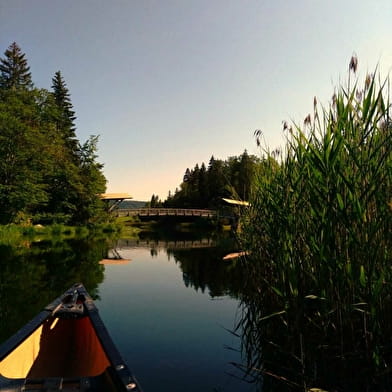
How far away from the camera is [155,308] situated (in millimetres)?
6695

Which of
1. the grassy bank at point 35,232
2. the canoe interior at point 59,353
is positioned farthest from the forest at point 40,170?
the canoe interior at point 59,353

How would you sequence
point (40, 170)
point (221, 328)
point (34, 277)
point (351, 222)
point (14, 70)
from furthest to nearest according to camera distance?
point (14, 70) < point (40, 170) < point (34, 277) < point (221, 328) < point (351, 222)

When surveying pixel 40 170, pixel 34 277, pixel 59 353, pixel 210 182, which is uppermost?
pixel 210 182

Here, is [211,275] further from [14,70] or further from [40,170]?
[14,70]

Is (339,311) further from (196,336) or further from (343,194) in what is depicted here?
(196,336)

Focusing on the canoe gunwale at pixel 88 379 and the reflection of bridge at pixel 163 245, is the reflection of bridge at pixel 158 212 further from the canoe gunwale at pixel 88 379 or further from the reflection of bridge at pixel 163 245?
the canoe gunwale at pixel 88 379

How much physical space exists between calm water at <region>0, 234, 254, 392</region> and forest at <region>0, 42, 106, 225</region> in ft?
31.2

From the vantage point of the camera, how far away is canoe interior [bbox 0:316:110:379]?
3.08 m

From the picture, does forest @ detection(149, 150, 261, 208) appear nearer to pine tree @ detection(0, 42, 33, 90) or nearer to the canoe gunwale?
pine tree @ detection(0, 42, 33, 90)

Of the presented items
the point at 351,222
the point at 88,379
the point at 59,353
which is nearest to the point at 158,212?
the point at 59,353

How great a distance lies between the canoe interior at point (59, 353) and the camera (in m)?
3.08

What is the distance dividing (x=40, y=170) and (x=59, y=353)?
23.6 meters

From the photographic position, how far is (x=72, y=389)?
98.0 inches

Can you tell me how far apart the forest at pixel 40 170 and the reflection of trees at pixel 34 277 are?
7.68 metres
